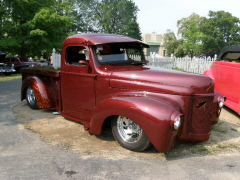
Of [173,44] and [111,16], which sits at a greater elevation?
[111,16]

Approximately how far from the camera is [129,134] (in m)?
3.61

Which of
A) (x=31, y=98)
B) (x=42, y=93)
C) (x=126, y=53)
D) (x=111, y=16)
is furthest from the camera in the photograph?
(x=111, y=16)

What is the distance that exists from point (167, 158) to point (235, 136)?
184 centimetres

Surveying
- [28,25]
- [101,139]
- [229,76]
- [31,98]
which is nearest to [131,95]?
[101,139]

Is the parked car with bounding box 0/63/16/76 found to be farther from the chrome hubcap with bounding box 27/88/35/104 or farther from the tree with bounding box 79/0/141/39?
the tree with bounding box 79/0/141/39

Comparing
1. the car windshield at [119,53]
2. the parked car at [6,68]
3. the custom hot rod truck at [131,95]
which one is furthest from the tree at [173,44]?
the custom hot rod truck at [131,95]

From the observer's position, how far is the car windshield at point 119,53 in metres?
4.12

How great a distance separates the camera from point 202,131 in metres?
3.46

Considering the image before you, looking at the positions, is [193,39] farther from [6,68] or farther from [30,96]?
[30,96]

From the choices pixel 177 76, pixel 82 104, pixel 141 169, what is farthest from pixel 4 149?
pixel 177 76

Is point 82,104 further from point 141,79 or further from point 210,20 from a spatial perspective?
point 210,20

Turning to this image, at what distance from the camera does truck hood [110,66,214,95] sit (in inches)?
132

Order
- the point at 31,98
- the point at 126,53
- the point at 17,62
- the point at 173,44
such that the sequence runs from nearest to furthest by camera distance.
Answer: the point at 126,53
the point at 31,98
the point at 17,62
the point at 173,44

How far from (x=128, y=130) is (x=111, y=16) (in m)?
45.1
